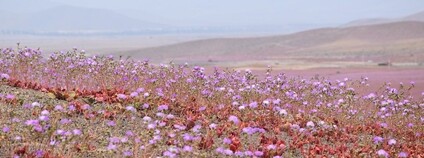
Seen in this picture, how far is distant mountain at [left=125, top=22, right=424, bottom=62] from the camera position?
3632 inches

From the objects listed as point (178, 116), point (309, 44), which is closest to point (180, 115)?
point (178, 116)

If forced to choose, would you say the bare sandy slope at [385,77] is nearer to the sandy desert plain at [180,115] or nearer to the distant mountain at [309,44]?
the sandy desert plain at [180,115]

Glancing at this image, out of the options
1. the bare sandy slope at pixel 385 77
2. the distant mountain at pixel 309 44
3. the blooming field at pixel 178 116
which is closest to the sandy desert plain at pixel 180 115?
the blooming field at pixel 178 116

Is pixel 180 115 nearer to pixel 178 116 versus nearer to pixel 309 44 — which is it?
pixel 178 116

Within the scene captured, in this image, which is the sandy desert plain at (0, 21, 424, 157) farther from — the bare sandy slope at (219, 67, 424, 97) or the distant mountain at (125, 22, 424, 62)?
the distant mountain at (125, 22, 424, 62)

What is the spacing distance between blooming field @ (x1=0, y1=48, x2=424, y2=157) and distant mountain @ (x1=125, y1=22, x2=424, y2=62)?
7427 centimetres

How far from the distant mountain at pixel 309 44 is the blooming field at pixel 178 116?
74274 millimetres

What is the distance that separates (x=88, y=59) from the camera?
13.0m

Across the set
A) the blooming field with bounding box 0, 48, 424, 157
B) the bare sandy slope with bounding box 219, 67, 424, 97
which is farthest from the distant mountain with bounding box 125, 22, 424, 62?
the blooming field with bounding box 0, 48, 424, 157

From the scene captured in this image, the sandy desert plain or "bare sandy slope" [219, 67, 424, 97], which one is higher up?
the sandy desert plain

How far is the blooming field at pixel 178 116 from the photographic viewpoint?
7430mm

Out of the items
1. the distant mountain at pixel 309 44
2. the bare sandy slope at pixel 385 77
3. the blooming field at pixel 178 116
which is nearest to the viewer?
the blooming field at pixel 178 116

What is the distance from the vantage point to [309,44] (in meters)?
109

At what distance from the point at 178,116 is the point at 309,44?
329 ft
